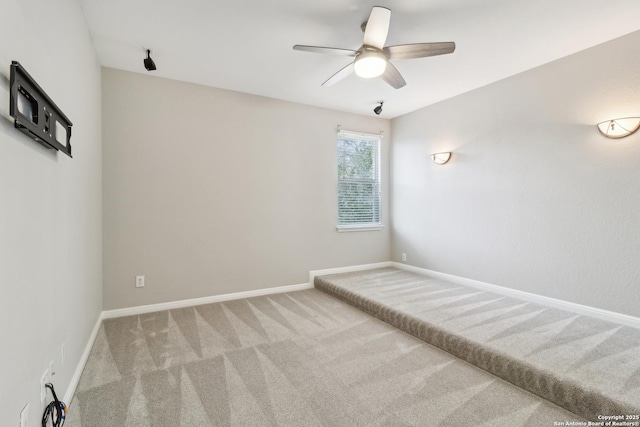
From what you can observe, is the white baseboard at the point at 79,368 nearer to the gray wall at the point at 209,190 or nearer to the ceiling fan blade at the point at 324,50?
the gray wall at the point at 209,190

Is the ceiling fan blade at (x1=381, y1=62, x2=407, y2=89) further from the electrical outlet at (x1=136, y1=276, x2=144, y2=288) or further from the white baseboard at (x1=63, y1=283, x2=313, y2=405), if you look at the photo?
the electrical outlet at (x1=136, y1=276, x2=144, y2=288)

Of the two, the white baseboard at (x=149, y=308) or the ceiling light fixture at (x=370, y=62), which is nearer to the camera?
the white baseboard at (x=149, y=308)

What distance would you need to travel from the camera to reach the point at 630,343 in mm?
2254

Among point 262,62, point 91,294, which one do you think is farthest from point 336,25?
point 91,294

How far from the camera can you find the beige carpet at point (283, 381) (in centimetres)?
169

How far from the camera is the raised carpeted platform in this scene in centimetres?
173

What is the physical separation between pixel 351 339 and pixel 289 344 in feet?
1.85

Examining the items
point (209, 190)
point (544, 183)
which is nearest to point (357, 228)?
point (209, 190)

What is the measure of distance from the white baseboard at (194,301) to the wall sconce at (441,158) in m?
2.61

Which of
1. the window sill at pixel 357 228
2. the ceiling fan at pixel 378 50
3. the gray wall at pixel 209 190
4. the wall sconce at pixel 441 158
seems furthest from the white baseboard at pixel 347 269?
the ceiling fan at pixel 378 50

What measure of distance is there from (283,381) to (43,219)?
1.70m

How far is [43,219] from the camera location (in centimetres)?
144

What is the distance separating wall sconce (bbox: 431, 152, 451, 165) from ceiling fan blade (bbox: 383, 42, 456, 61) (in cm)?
207

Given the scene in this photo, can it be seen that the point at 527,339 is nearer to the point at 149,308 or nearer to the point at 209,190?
the point at 209,190
